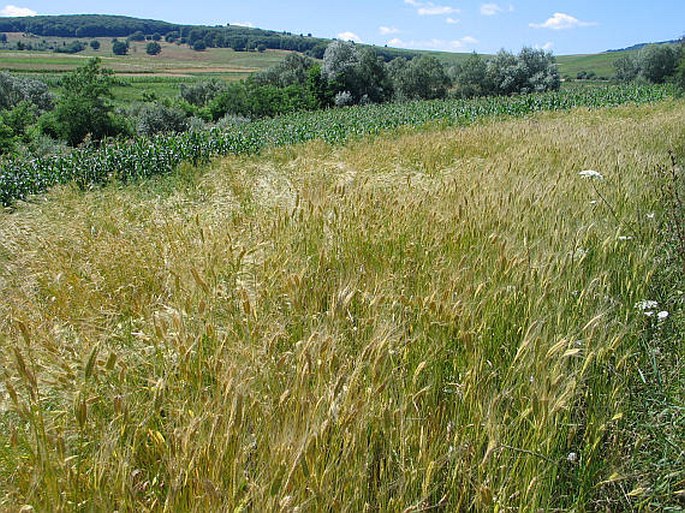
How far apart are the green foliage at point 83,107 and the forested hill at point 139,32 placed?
421ft

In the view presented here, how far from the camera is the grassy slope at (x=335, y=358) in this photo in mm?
1344

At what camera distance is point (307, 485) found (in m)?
1.32

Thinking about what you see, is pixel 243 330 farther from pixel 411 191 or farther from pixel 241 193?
pixel 241 193

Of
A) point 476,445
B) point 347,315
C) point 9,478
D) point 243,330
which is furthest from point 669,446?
point 9,478

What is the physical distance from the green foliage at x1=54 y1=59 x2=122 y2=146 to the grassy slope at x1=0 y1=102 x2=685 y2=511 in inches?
752

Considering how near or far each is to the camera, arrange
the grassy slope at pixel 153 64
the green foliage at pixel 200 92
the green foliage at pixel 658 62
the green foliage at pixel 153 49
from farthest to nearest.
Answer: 1. the green foliage at pixel 153 49
2. the grassy slope at pixel 153 64
3. the green foliage at pixel 658 62
4. the green foliage at pixel 200 92

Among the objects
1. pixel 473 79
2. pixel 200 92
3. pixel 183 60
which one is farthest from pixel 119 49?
pixel 473 79

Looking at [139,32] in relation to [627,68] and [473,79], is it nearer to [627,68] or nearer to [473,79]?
[473,79]

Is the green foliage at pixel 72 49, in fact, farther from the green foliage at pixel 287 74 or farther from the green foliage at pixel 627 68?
the green foliage at pixel 627 68

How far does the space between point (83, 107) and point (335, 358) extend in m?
22.4

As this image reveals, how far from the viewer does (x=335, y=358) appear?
1.73 meters

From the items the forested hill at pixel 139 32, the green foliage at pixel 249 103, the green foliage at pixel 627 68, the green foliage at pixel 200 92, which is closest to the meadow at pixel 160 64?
the forested hill at pixel 139 32

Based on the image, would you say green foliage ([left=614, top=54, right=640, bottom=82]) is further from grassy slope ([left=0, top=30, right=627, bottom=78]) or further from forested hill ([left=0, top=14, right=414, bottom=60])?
forested hill ([left=0, top=14, right=414, bottom=60])

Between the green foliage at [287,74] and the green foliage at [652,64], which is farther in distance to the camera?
the green foliage at [652,64]
